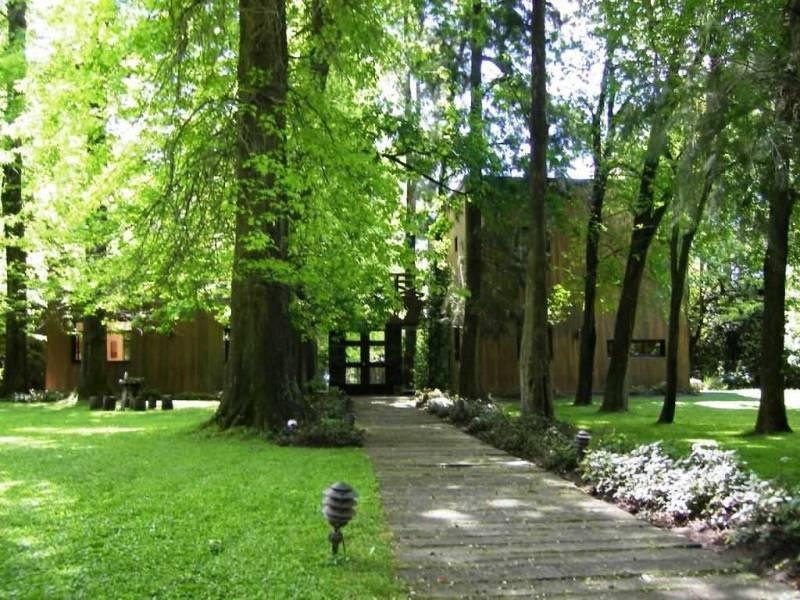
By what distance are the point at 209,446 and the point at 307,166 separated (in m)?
4.59

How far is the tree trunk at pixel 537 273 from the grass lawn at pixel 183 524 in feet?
12.5

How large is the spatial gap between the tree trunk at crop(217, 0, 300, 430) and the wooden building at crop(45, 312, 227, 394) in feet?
45.5

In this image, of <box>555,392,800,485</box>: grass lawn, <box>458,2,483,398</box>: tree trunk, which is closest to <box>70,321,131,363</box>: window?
<box>458,2,483,398</box>: tree trunk

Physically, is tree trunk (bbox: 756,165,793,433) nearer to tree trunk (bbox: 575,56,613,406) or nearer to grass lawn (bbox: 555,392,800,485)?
grass lawn (bbox: 555,392,800,485)

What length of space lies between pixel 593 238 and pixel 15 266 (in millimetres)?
17217

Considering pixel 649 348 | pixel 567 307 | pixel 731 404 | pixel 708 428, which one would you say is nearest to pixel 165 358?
pixel 567 307

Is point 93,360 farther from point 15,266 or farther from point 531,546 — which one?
point 531,546

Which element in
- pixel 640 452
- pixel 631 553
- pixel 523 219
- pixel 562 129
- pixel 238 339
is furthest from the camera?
pixel 523 219

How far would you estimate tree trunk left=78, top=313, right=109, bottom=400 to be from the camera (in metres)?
21.5

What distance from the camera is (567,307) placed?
1058 inches

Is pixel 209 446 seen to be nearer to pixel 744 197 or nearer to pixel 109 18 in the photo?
pixel 109 18

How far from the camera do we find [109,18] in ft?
38.8

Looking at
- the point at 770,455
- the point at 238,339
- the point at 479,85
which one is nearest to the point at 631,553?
the point at 770,455

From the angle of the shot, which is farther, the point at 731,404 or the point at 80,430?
the point at 731,404
